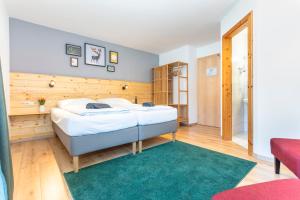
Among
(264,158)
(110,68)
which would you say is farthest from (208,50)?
(264,158)

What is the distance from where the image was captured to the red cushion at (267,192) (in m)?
0.66

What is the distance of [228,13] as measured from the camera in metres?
2.64

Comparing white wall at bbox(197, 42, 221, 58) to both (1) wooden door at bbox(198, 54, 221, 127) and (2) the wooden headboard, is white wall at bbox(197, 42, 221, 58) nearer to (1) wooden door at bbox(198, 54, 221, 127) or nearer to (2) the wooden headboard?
(1) wooden door at bbox(198, 54, 221, 127)

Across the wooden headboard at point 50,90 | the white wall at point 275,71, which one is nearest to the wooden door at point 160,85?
the wooden headboard at point 50,90

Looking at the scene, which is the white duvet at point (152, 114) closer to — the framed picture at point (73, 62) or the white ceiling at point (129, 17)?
the white ceiling at point (129, 17)

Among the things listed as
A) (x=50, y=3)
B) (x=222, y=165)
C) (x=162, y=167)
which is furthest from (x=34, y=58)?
(x=222, y=165)

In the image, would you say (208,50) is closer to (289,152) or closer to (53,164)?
(289,152)

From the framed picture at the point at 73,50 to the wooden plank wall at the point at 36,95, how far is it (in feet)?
1.85

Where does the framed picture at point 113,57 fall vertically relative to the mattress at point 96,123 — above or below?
above

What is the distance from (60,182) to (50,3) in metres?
2.62

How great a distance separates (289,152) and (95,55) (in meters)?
3.86

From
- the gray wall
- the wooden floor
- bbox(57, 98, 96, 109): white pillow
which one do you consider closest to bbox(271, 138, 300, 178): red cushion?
the wooden floor

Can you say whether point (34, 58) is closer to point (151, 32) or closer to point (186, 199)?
point (151, 32)

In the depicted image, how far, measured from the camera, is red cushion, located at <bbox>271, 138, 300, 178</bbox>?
43.9 inches
